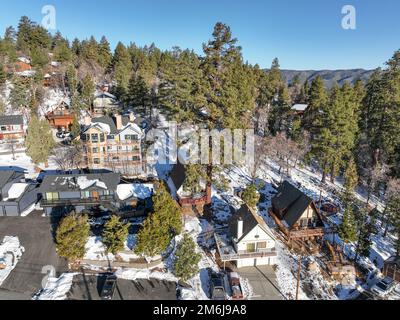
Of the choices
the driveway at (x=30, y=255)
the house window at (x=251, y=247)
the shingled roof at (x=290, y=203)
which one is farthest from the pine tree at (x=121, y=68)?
the house window at (x=251, y=247)

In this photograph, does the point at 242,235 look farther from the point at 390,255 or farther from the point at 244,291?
the point at 390,255

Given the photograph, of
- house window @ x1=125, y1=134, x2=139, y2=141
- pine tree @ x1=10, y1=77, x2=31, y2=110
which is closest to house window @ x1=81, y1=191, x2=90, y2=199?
house window @ x1=125, y1=134, x2=139, y2=141

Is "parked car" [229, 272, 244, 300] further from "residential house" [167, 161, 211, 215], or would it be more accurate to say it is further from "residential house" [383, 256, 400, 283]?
"residential house" [383, 256, 400, 283]

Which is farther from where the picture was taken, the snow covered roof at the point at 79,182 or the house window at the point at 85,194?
the house window at the point at 85,194

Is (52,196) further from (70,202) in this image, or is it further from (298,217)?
(298,217)

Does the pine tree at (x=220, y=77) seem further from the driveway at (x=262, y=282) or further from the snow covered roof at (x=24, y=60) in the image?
the snow covered roof at (x=24, y=60)

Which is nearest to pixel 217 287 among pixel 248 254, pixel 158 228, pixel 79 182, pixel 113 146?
pixel 248 254

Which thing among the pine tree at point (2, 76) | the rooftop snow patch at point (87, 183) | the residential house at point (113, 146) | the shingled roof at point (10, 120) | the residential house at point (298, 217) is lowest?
the residential house at point (298, 217)

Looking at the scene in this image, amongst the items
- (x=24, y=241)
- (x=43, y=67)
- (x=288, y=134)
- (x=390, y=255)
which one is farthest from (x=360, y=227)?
(x=43, y=67)
